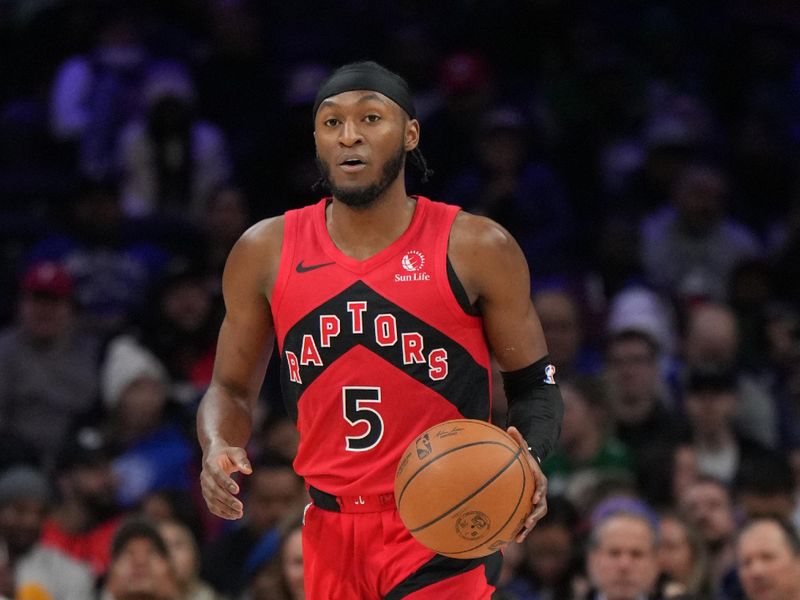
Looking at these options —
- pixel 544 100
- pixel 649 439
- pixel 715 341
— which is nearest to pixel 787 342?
pixel 715 341

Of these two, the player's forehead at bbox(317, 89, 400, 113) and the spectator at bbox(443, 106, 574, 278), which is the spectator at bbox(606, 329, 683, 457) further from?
the player's forehead at bbox(317, 89, 400, 113)

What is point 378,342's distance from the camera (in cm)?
464

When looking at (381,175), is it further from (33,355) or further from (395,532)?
(33,355)

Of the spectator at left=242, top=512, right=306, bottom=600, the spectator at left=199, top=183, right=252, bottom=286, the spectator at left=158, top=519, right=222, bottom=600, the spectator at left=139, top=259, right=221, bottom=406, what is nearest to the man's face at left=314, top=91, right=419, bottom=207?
the spectator at left=242, top=512, right=306, bottom=600

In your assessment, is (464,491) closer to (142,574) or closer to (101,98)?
(142,574)

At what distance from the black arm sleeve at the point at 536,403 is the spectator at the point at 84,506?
4077mm

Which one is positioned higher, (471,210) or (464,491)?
(471,210)

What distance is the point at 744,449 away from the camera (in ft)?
29.6

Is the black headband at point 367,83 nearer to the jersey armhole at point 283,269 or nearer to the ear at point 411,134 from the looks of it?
the ear at point 411,134

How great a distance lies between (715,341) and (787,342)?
1.72ft

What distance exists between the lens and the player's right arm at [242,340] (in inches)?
191

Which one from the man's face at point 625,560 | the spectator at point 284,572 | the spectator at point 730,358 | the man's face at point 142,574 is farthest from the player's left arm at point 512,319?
the spectator at point 730,358

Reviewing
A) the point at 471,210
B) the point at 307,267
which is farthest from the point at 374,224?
the point at 471,210

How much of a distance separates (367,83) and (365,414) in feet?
3.33
